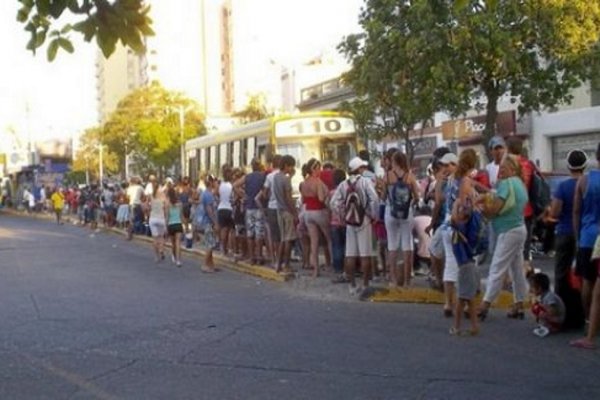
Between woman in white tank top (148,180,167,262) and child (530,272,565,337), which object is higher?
woman in white tank top (148,180,167,262)

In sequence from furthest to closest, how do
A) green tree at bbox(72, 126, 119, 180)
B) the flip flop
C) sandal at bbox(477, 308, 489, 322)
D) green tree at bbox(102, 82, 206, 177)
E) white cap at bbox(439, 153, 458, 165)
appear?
green tree at bbox(72, 126, 119, 180) → green tree at bbox(102, 82, 206, 177) → white cap at bbox(439, 153, 458, 165) → sandal at bbox(477, 308, 489, 322) → the flip flop

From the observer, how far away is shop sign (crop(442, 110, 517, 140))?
33.8 m

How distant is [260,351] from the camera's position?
8828mm

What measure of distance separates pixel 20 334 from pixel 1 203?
185 feet

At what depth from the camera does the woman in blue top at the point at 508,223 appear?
379 inches

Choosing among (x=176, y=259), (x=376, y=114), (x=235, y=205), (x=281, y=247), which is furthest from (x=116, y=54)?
(x=376, y=114)

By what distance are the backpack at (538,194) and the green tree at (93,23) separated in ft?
21.8

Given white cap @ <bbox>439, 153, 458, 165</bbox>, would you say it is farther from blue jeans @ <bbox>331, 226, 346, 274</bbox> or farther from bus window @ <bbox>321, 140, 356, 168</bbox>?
bus window @ <bbox>321, 140, 356, 168</bbox>

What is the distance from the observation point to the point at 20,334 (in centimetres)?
1015

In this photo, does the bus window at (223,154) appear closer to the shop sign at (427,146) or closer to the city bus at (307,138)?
the city bus at (307,138)

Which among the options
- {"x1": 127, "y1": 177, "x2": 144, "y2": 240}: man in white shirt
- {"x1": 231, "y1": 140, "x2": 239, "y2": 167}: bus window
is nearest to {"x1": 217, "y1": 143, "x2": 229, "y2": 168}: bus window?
{"x1": 231, "y1": 140, "x2": 239, "y2": 167}: bus window

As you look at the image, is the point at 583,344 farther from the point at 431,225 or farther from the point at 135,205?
the point at 135,205

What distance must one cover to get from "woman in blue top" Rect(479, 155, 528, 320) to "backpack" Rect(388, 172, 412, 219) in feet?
6.79

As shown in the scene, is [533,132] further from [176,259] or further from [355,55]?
[176,259]
